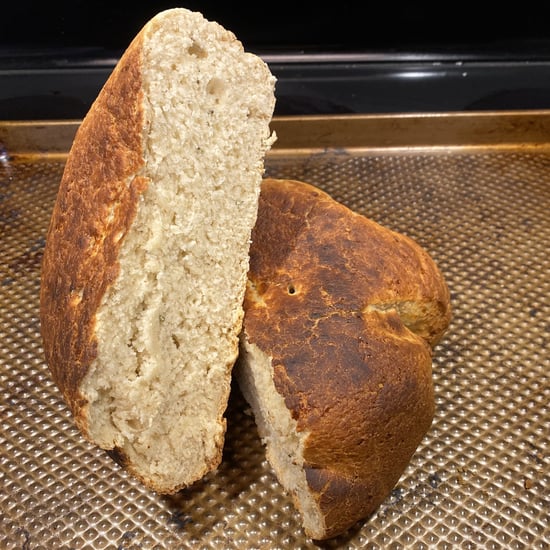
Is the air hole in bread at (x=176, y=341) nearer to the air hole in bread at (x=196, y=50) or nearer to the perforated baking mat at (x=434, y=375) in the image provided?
the perforated baking mat at (x=434, y=375)

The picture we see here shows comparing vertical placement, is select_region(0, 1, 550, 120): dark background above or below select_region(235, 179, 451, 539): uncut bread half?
above

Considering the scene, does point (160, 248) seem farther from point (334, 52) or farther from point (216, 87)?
point (334, 52)

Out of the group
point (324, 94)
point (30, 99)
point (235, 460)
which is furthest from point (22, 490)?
point (324, 94)

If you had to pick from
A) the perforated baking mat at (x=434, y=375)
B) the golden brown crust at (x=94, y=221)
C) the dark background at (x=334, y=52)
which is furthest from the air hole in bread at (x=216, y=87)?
the dark background at (x=334, y=52)

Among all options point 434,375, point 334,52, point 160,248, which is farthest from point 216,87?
point 334,52

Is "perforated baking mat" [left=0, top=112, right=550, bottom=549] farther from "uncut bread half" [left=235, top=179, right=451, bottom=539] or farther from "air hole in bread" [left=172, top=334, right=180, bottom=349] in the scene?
"air hole in bread" [left=172, top=334, right=180, bottom=349]

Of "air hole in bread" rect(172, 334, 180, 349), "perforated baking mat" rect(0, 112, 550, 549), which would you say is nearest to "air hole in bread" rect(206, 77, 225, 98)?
"air hole in bread" rect(172, 334, 180, 349)

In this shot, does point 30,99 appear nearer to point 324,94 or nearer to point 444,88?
point 324,94
